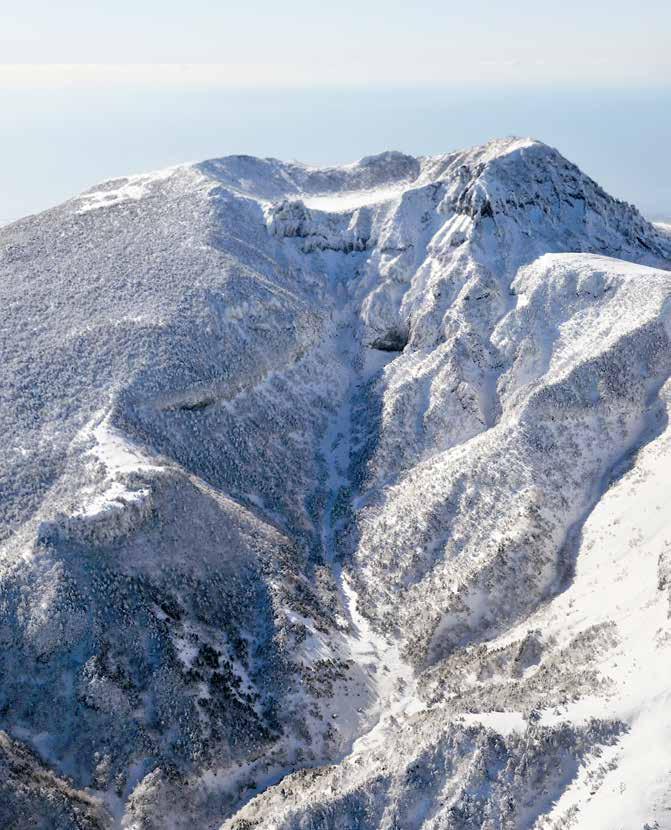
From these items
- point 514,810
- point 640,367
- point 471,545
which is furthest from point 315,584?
point 640,367

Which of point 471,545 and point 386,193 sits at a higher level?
point 386,193

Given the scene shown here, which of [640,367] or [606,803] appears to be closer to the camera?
[606,803]

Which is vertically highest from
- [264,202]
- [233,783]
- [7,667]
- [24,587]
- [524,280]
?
[264,202]

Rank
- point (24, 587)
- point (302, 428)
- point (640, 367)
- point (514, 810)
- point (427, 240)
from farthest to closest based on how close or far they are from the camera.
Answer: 1. point (427, 240)
2. point (302, 428)
3. point (640, 367)
4. point (24, 587)
5. point (514, 810)

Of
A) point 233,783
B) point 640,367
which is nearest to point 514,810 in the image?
point 233,783

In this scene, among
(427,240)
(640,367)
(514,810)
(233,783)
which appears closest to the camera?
(514,810)

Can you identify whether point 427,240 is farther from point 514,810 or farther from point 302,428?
point 514,810
